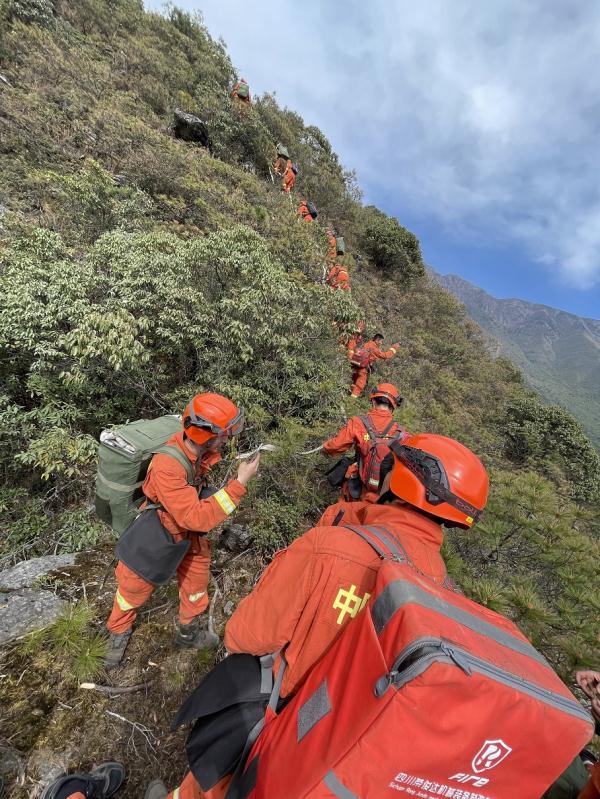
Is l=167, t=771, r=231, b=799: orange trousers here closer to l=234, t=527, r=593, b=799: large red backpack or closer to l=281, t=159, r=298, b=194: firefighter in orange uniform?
l=234, t=527, r=593, b=799: large red backpack

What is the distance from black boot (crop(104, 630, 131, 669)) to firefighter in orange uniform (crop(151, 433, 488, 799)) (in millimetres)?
1254

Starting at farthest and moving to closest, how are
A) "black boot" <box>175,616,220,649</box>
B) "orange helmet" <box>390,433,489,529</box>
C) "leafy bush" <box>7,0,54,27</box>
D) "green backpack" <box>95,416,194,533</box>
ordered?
1. "leafy bush" <box>7,0,54,27</box>
2. "black boot" <box>175,616,220,649</box>
3. "green backpack" <box>95,416,194,533</box>
4. "orange helmet" <box>390,433,489,529</box>

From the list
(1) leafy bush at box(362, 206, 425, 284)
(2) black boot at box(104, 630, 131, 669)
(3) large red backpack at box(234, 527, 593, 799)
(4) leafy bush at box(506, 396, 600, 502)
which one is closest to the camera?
(3) large red backpack at box(234, 527, 593, 799)

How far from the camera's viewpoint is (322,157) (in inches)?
693

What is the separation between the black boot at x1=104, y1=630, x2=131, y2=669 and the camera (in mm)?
2627

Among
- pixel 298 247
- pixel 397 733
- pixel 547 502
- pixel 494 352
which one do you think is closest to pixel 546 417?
pixel 494 352

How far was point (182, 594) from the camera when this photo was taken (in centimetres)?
282

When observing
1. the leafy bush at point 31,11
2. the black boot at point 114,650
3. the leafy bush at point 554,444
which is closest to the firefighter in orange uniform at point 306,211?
the leafy bush at point 31,11

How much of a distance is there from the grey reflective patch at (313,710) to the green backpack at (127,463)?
1.71 m

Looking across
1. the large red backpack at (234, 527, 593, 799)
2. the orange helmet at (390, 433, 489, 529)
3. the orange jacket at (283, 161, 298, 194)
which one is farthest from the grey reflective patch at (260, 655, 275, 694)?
the orange jacket at (283, 161, 298, 194)

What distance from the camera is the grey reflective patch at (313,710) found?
924 millimetres

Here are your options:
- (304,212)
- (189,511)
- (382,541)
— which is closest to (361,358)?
(304,212)

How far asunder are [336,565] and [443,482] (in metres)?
0.60

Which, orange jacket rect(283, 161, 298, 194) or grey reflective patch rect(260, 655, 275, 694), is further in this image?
orange jacket rect(283, 161, 298, 194)
